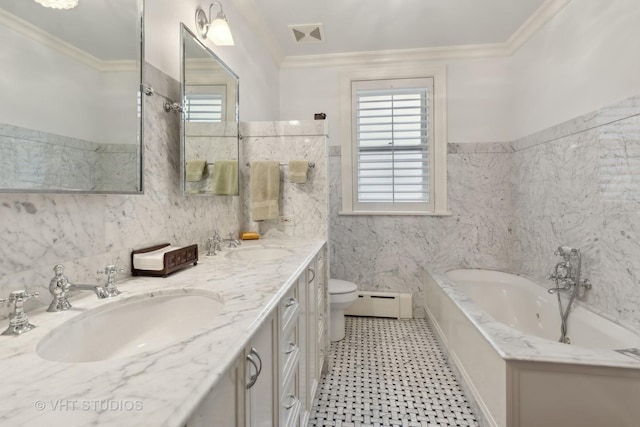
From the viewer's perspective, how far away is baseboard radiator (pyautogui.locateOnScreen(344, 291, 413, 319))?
9.77ft

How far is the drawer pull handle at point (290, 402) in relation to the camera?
112 cm

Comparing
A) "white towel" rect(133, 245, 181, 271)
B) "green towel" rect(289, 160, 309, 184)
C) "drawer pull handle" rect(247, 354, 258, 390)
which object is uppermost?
"green towel" rect(289, 160, 309, 184)

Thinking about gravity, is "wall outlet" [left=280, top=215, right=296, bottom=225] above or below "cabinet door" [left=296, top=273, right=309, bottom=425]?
above

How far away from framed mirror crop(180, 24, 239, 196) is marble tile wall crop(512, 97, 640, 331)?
2.20m

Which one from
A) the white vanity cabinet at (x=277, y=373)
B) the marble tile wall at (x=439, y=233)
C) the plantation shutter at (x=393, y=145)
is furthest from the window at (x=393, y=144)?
the white vanity cabinet at (x=277, y=373)

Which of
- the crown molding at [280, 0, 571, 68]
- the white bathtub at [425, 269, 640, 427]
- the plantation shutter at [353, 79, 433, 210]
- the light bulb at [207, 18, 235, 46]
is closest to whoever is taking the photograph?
the white bathtub at [425, 269, 640, 427]

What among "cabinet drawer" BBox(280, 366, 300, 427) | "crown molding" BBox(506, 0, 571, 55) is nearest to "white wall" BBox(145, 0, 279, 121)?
"cabinet drawer" BBox(280, 366, 300, 427)

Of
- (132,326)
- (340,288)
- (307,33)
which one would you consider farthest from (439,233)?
(132,326)

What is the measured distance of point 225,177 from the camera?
1908 millimetres

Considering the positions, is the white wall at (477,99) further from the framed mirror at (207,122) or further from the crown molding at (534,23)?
the framed mirror at (207,122)

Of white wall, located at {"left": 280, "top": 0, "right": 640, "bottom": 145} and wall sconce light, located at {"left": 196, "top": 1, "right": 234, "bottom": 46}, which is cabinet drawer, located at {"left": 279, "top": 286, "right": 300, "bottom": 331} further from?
white wall, located at {"left": 280, "top": 0, "right": 640, "bottom": 145}

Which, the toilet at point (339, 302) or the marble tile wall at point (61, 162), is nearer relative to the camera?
the marble tile wall at point (61, 162)

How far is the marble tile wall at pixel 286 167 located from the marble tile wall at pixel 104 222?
0.56 m

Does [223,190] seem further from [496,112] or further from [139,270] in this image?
[496,112]
